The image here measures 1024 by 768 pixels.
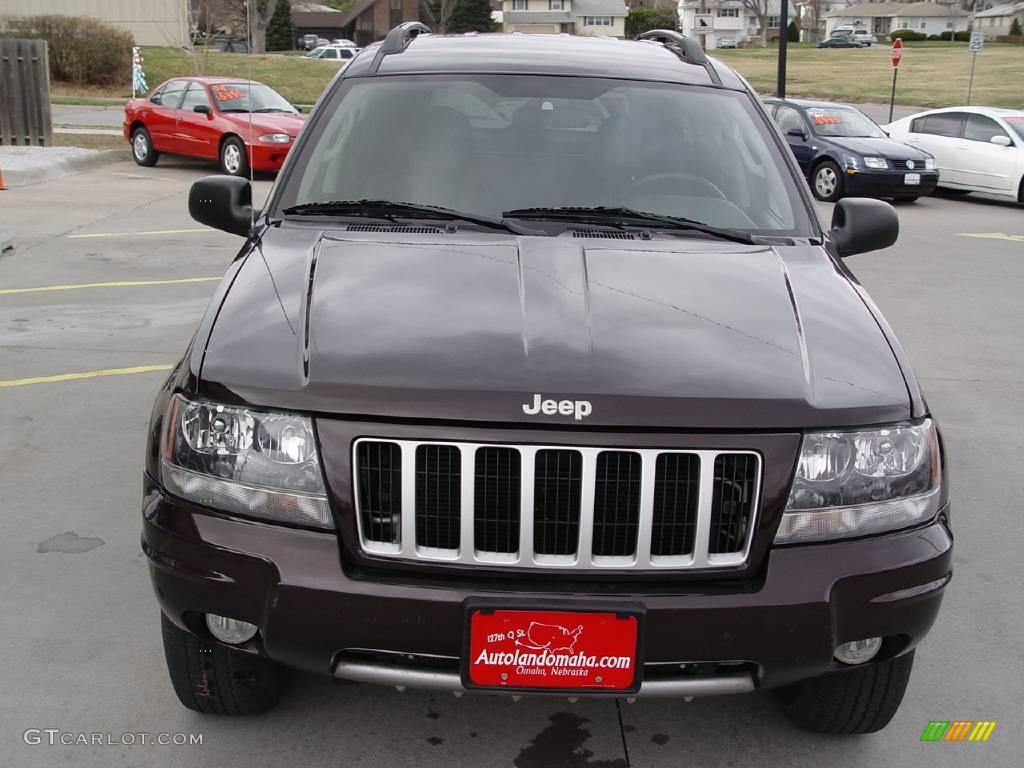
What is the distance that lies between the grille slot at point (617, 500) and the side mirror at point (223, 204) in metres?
2.04

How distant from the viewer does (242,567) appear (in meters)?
2.47

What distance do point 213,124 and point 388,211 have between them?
14.4m

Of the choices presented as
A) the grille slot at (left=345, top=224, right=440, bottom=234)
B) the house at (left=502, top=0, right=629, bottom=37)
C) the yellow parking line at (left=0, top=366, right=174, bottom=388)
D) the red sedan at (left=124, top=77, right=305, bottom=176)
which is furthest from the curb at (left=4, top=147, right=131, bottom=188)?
the house at (left=502, top=0, right=629, bottom=37)

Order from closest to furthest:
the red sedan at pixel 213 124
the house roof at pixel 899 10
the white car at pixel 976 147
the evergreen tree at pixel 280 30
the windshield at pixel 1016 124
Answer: the red sedan at pixel 213 124
the white car at pixel 976 147
the windshield at pixel 1016 124
the evergreen tree at pixel 280 30
the house roof at pixel 899 10

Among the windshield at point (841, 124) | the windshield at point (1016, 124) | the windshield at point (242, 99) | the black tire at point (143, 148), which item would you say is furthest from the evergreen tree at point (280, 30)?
the windshield at point (1016, 124)

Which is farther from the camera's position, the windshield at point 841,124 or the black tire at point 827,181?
the windshield at point 841,124

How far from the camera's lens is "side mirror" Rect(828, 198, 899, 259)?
392cm

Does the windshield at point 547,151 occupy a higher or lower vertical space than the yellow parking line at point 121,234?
higher

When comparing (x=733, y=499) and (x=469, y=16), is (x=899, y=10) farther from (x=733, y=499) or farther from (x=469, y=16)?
(x=733, y=499)

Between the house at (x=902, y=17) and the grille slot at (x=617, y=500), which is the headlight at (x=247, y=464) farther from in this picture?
the house at (x=902, y=17)

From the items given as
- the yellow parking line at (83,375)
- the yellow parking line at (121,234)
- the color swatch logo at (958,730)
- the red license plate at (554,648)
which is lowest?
the yellow parking line at (121,234)

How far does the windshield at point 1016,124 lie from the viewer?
55.6ft

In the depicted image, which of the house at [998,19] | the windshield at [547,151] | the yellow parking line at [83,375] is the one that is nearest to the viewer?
the windshield at [547,151]

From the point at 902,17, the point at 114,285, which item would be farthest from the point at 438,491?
the point at 902,17
